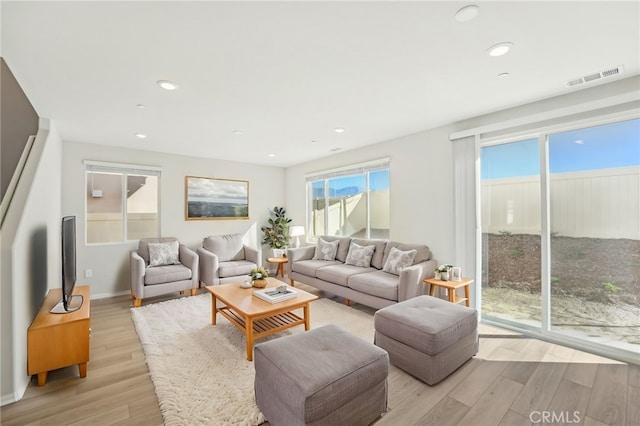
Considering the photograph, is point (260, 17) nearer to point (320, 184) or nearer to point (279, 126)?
point (279, 126)

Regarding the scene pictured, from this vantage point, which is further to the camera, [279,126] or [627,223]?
[279,126]

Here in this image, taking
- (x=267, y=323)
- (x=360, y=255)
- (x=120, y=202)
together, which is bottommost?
(x=267, y=323)

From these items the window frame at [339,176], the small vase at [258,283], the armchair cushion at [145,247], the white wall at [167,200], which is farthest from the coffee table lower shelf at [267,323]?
the white wall at [167,200]

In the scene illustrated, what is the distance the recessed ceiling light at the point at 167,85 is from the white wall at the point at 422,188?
10.0ft

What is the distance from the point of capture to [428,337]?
6.81 ft

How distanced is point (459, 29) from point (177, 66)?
2.02 meters

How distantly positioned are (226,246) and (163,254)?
3.49ft

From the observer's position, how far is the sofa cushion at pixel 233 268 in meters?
4.50

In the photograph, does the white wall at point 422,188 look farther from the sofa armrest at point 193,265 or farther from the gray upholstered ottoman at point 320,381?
the sofa armrest at point 193,265

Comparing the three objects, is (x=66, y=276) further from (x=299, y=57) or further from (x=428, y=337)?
(x=428, y=337)

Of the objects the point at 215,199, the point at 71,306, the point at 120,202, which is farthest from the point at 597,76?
the point at 120,202

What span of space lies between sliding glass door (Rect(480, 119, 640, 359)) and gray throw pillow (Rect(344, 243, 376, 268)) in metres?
1.52

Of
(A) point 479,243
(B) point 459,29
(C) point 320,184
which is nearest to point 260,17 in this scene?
(B) point 459,29

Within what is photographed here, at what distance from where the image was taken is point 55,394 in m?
2.01
